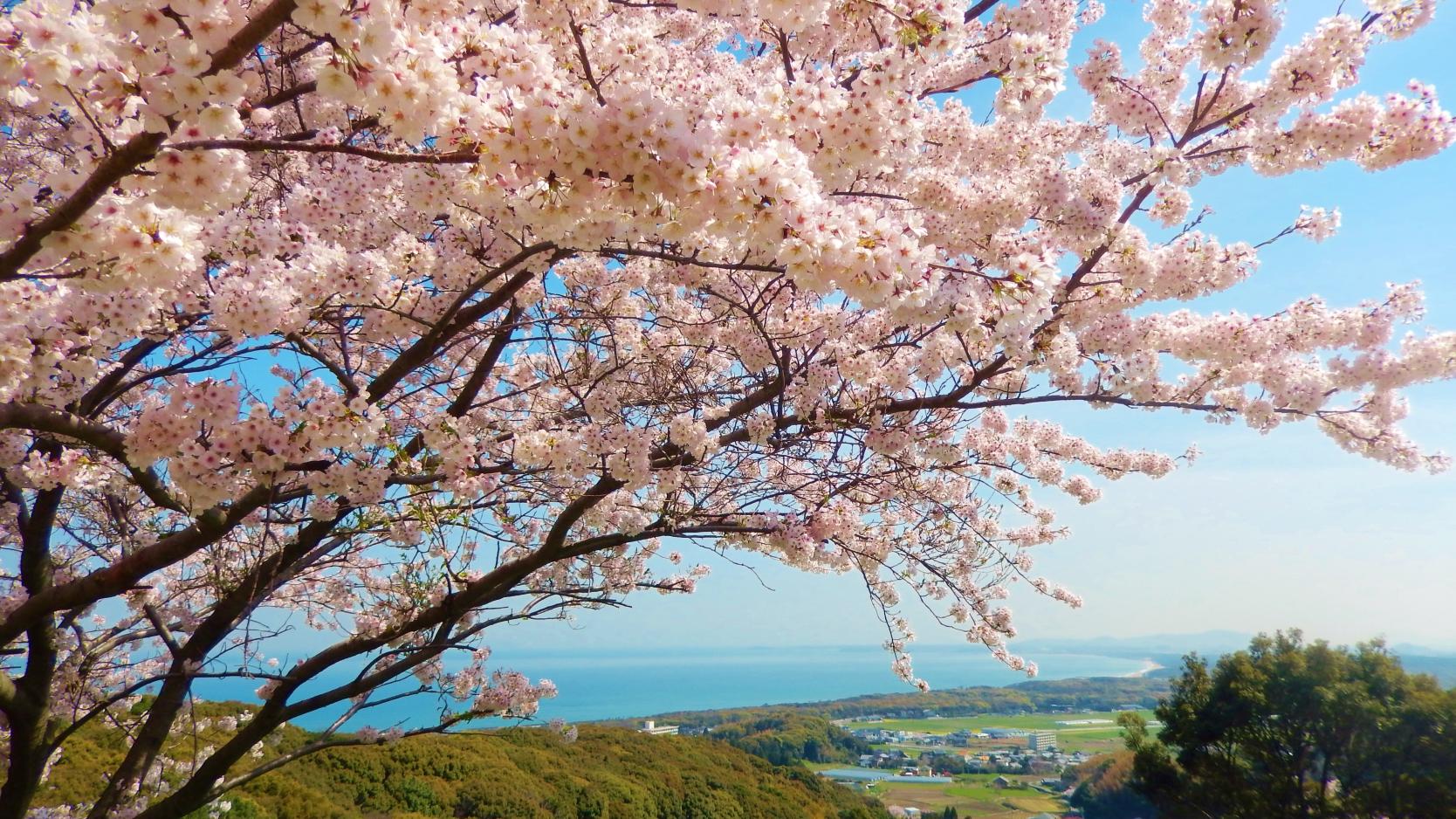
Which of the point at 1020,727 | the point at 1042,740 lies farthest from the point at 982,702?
the point at 1042,740

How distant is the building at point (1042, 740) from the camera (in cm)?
2400

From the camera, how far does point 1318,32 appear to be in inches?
120

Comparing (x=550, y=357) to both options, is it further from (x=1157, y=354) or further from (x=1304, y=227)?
(x=1304, y=227)

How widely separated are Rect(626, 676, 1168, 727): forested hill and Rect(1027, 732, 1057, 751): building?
2.27 metres

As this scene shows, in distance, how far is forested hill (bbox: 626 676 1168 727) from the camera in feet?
76.8

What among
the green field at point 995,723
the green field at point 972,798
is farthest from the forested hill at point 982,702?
the green field at point 972,798

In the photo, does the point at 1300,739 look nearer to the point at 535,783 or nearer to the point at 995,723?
the point at 535,783

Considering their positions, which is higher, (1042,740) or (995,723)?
(995,723)

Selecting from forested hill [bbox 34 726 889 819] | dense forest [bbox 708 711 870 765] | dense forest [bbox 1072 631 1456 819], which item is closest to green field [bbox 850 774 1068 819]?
dense forest [bbox 708 711 870 765]

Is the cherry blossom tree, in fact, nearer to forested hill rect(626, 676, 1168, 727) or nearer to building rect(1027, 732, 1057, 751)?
forested hill rect(626, 676, 1168, 727)

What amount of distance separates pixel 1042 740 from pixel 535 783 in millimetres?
22944

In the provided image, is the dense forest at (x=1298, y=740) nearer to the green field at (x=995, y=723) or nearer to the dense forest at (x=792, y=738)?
the dense forest at (x=792, y=738)

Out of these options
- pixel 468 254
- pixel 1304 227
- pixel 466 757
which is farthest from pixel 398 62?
pixel 466 757

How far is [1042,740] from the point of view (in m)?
25.0
